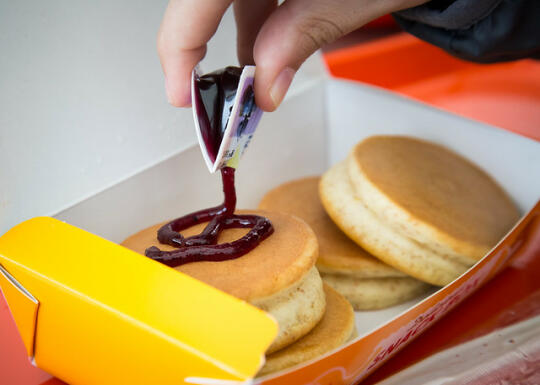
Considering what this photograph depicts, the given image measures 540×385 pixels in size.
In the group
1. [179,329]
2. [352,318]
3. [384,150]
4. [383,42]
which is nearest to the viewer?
[179,329]

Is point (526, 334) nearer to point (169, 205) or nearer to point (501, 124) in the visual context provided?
point (169, 205)

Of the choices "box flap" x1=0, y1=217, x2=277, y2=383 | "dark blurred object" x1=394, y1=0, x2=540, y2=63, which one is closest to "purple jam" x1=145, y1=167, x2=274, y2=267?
Result: "box flap" x1=0, y1=217, x2=277, y2=383

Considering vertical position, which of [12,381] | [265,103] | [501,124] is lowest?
[501,124]

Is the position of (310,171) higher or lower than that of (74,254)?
lower

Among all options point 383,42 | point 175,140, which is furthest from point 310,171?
point 383,42

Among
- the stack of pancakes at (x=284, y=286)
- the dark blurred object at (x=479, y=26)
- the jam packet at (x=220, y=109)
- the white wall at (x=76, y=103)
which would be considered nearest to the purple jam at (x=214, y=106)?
the jam packet at (x=220, y=109)

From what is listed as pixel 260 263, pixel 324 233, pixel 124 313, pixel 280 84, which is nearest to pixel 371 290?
pixel 324 233

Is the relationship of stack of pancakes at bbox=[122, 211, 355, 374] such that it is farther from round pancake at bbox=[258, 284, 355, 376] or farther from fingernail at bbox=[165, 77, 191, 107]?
fingernail at bbox=[165, 77, 191, 107]
